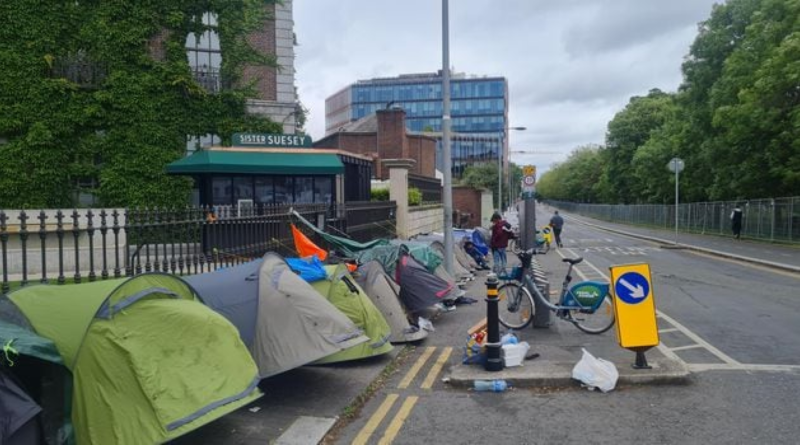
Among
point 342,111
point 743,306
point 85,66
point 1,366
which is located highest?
point 342,111

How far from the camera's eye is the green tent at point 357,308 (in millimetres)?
7602

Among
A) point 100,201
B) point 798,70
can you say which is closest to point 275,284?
point 100,201

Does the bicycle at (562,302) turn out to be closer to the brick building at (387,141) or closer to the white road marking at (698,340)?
the white road marking at (698,340)

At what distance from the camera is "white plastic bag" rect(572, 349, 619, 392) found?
21.9 ft

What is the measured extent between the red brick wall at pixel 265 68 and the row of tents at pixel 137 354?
20.2m

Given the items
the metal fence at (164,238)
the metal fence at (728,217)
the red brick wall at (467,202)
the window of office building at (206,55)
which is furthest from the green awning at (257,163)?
the red brick wall at (467,202)

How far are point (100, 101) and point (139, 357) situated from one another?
65.8 ft

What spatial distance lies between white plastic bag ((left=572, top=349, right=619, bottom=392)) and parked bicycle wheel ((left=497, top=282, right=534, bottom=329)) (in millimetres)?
2926

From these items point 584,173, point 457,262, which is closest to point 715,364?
point 457,262

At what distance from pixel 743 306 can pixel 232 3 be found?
20440 mm

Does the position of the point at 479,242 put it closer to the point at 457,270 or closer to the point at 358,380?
the point at 457,270

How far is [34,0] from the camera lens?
69.8ft

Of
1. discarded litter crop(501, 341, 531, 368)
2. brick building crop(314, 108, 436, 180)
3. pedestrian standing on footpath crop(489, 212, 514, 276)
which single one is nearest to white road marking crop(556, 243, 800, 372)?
discarded litter crop(501, 341, 531, 368)

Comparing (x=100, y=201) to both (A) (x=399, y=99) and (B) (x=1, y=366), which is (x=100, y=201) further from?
(A) (x=399, y=99)
